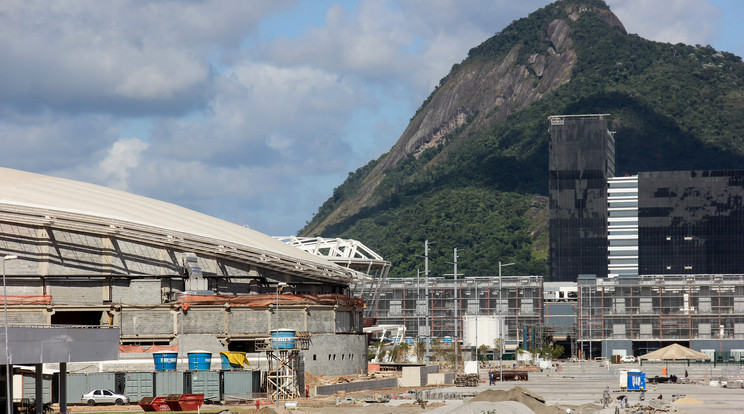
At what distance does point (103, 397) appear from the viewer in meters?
75.9

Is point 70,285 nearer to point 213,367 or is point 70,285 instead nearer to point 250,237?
point 213,367

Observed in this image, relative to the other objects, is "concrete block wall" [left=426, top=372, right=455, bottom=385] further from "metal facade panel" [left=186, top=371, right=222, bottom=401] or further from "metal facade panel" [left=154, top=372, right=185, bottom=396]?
"metal facade panel" [left=154, top=372, right=185, bottom=396]

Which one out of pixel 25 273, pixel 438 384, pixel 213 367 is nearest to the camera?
pixel 213 367

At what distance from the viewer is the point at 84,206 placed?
326 ft

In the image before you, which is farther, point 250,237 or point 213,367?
point 250,237

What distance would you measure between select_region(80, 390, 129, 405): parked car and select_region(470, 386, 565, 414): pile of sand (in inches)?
999

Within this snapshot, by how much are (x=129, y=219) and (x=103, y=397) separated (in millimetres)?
26136

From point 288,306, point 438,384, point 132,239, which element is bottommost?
point 438,384

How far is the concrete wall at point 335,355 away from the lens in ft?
315

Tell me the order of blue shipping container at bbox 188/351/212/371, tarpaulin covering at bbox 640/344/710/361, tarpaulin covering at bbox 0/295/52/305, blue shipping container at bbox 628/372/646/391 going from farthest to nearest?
tarpaulin covering at bbox 640/344/710/361 < tarpaulin covering at bbox 0/295/52/305 < blue shipping container at bbox 628/372/646/391 < blue shipping container at bbox 188/351/212/371

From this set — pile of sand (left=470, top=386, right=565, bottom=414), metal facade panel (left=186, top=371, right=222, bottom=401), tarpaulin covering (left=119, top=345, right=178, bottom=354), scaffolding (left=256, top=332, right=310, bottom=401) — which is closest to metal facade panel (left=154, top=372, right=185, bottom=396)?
metal facade panel (left=186, top=371, right=222, bottom=401)

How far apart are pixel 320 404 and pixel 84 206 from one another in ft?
120

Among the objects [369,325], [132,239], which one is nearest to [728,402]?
[132,239]

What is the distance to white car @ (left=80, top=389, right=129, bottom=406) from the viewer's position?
75.3m
